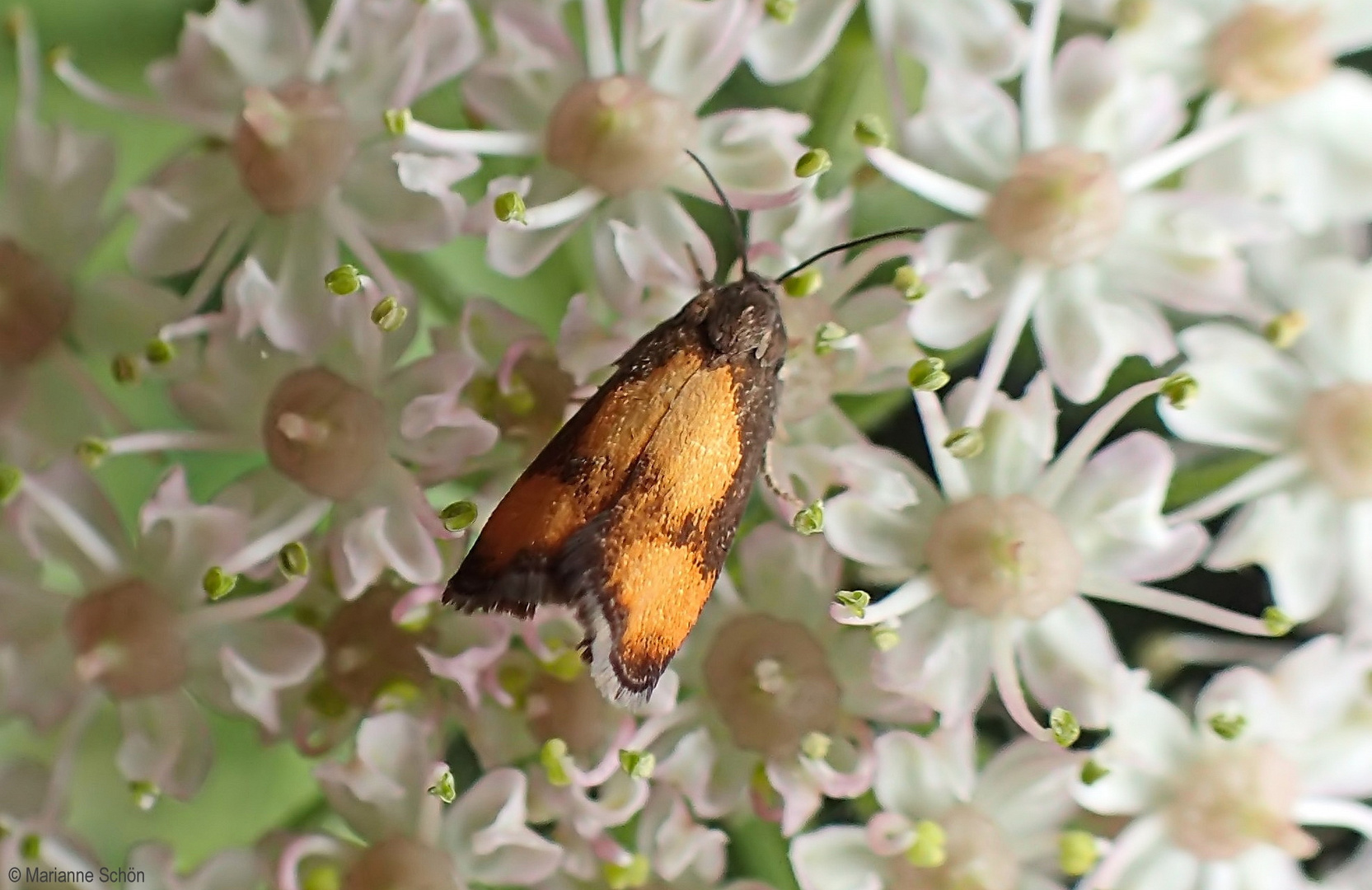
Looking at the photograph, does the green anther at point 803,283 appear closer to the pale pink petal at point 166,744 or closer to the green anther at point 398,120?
the green anther at point 398,120

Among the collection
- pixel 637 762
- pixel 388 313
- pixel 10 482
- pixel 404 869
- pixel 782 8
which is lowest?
pixel 404 869

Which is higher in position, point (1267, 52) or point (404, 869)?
point (1267, 52)

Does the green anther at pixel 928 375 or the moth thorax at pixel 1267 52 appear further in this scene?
the moth thorax at pixel 1267 52

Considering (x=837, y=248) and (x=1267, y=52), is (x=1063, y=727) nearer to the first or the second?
(x=837, y=248)

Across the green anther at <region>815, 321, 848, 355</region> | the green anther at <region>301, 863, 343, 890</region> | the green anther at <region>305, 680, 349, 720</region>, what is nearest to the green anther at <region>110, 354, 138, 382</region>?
the green anther at <region>305, 680, 349, 720</region>

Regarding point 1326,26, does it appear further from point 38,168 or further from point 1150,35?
point 38,168

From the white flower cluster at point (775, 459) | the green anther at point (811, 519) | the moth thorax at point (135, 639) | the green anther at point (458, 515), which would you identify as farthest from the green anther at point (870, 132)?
the moth thorax at point (135, 639)

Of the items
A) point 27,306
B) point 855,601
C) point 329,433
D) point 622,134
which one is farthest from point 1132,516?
point 27,306
